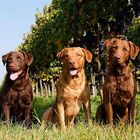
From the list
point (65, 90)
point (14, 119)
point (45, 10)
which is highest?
point (45, 10)

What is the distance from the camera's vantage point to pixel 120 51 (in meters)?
8.51

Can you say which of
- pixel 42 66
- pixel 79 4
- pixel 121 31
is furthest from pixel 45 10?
pixel 79 4

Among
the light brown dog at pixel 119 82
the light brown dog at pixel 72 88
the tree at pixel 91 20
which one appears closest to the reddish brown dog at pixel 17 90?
the light brown dog at pixel 72 88

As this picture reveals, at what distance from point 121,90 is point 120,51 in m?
0.71

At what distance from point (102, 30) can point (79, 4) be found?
21.4 feet

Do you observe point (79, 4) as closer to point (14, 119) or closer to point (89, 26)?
point (89, 26)

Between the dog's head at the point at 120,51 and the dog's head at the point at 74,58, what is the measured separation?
580 mm

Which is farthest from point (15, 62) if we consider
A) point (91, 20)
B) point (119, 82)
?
point (91, 20)

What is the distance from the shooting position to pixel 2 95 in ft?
32.2

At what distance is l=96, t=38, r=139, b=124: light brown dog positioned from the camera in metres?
8.53

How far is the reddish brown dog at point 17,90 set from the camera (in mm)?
9625

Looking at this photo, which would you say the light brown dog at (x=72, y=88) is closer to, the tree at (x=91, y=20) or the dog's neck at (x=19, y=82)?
the dog's neck at (x=19, y=82)

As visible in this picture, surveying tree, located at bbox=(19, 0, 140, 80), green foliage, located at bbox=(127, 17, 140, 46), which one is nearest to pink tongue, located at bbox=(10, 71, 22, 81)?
green foliage, located at bbox=(127, 17, 140, 46)

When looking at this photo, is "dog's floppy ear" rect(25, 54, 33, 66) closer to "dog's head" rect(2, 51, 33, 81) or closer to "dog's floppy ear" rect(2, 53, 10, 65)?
"dog's head" rect(2, 51, 33, 81)
